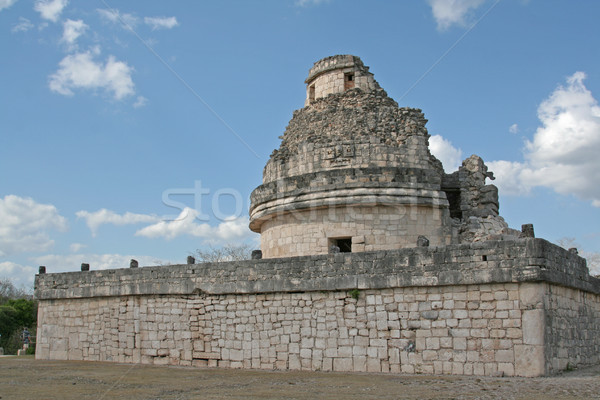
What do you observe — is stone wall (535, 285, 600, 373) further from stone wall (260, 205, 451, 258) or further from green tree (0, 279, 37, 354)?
green tree (0, 279, 37, 354)

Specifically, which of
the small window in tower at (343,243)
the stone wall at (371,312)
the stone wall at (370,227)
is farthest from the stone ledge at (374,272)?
the small window in tower at (343,243)

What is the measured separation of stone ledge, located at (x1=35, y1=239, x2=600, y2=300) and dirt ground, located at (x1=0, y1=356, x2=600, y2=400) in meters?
1.71

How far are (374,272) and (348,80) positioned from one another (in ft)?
28.0

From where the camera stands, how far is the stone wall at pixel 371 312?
33.3 ft

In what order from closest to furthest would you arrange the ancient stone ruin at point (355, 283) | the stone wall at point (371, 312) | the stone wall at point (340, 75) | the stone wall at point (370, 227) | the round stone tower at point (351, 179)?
the stone wall at point (371, 312) → the ancient stone ruin at point (355, 283) → the stone wall at point (370, 227) → the round stone tower at point (351, 179) → the stone wall at point (340, 75)

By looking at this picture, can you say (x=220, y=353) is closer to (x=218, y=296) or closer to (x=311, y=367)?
(x=218, y=296)

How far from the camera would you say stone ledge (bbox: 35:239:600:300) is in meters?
10.2

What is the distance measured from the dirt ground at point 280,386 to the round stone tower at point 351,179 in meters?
4.96

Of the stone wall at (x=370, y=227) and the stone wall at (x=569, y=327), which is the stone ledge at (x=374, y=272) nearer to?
the stone wall at (x=569, y=327)

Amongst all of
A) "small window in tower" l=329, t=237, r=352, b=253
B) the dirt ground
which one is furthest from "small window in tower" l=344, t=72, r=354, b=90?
the dirt ground

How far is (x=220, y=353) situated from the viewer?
13.1 metres

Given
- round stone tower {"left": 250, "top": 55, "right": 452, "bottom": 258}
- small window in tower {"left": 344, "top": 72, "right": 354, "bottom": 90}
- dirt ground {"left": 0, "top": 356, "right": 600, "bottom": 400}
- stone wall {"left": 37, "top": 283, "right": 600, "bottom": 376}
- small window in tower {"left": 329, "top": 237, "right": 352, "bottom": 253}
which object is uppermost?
small window in tower {"left": 344, "top": 72, "right": 354, "bottom": 90}

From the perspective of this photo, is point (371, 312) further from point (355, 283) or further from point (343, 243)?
point (343, 243)

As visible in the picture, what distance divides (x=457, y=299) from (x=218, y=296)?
5463 millimetres
